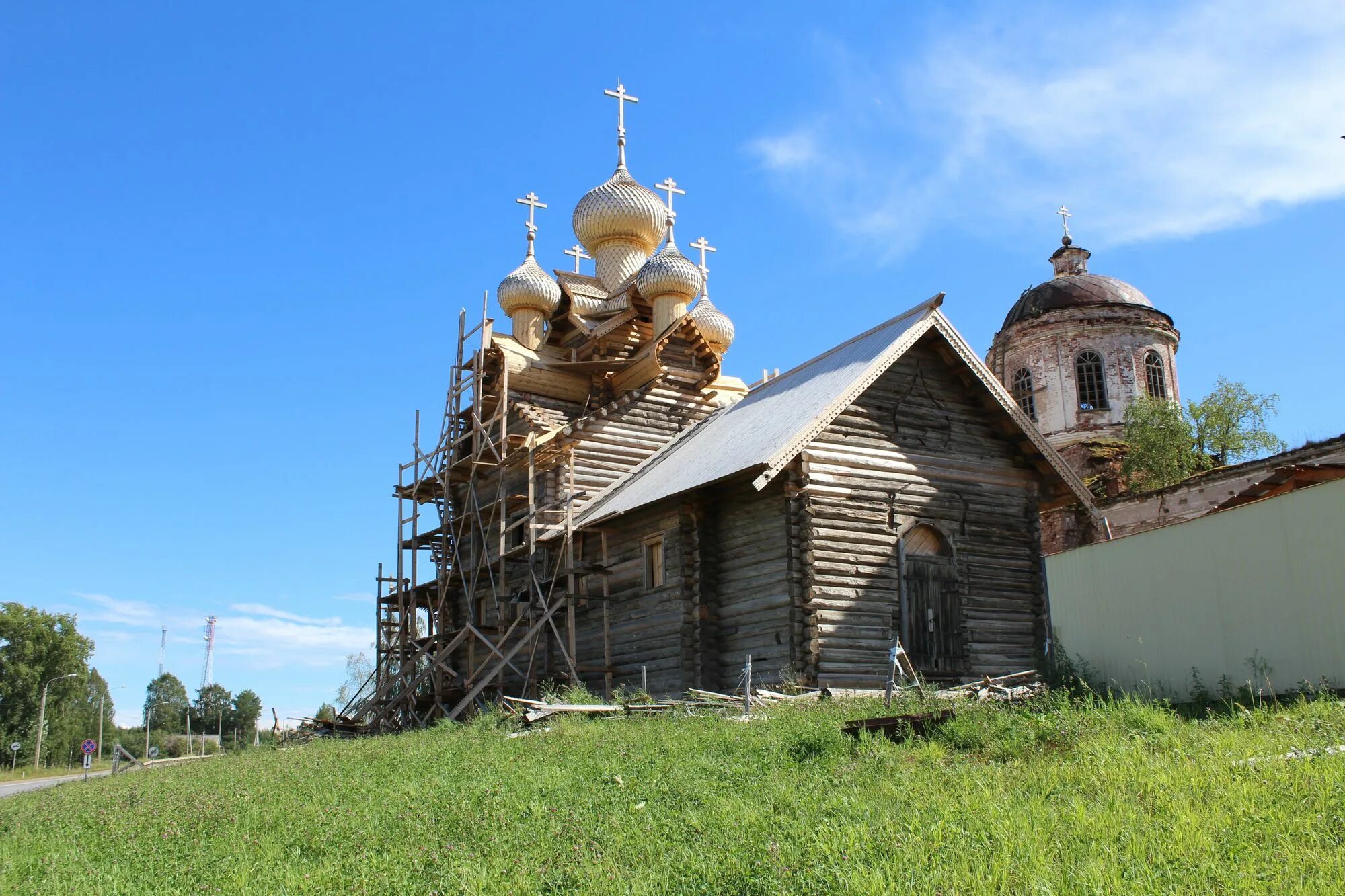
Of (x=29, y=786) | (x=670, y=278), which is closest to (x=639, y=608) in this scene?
(x=670, y=278)

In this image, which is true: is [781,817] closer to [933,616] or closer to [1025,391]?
[933,616]

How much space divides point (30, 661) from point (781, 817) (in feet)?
Answer: 184

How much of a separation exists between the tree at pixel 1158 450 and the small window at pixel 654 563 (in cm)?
1844

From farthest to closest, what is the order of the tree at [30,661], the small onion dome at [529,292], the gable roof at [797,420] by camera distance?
the tree at [30,661]
the small onion dome at [529,292]
the gable roof at [797,420]

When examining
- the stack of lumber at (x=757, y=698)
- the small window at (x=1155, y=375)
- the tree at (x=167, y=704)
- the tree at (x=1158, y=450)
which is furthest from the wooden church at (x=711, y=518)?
the tree at (x=167, y=704)

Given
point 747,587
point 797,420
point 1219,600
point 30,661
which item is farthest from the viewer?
point 30,661

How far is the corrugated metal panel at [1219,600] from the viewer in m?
13.4

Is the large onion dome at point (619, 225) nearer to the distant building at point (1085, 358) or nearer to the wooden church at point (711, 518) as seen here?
the wooden church at point (711, 518)

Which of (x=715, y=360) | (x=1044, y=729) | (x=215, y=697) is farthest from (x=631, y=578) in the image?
(x=215, y=697)

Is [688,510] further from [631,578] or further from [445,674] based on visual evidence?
[445,674]

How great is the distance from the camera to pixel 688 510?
21.1 m

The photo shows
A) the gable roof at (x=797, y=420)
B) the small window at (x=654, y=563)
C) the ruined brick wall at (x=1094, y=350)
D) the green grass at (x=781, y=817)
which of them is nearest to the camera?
the green grass at (x=781, y=817)

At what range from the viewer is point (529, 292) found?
32594 millimetres

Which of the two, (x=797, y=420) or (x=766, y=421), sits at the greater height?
(x=766, y=421)
